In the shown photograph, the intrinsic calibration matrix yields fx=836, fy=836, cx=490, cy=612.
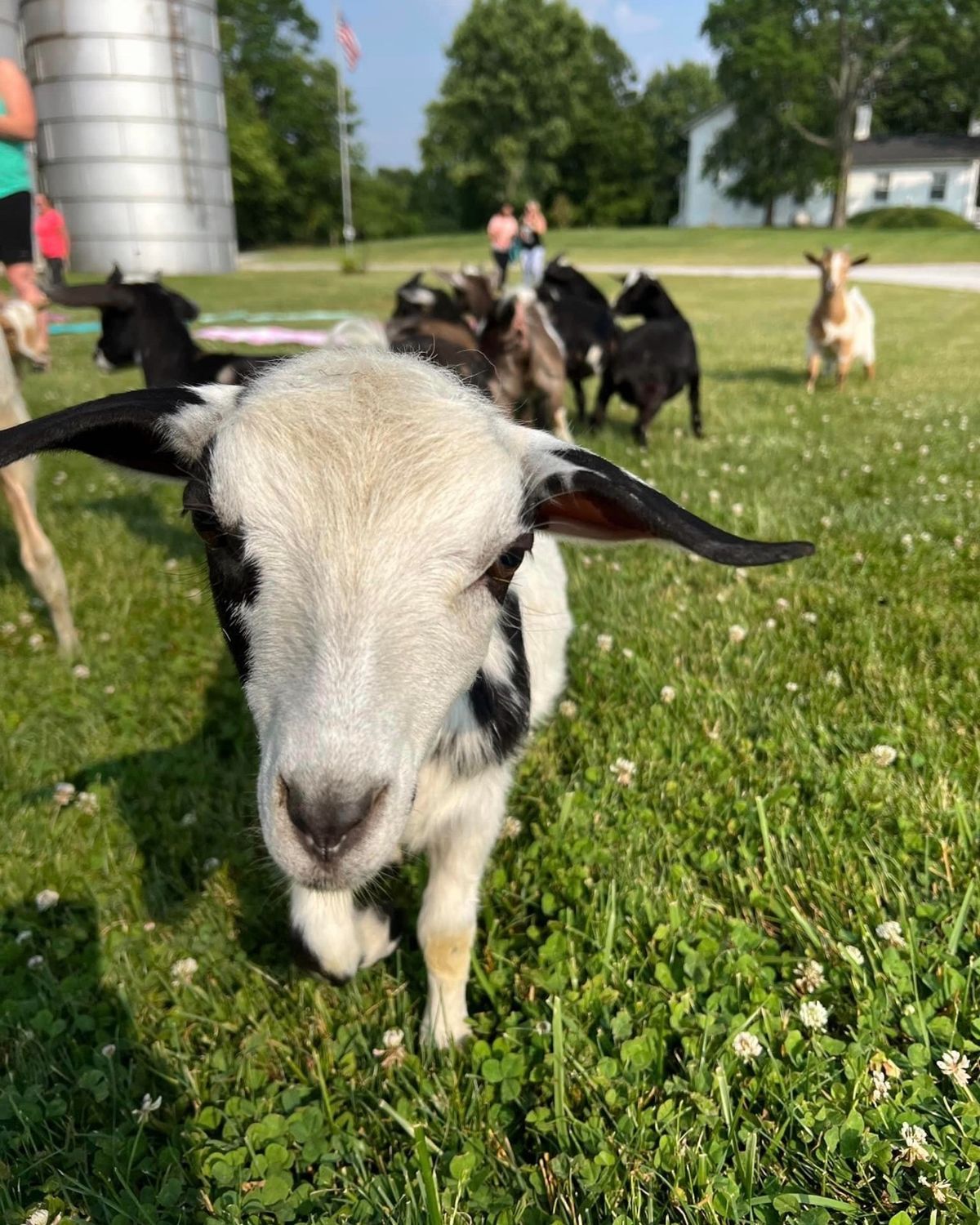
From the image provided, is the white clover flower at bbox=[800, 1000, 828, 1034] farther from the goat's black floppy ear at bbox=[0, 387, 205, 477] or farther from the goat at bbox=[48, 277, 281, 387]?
the goat at bbox=[48, 277, 281, 387]

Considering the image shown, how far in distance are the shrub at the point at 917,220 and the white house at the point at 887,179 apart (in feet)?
19.4

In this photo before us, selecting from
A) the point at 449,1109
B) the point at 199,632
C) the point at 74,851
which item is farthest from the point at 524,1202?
the point at 199,632

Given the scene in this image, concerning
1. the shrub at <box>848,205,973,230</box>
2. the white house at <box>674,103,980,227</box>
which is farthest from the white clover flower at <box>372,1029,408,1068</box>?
the white house at <box>674,103,980,227</box>

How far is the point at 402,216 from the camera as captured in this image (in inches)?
3642

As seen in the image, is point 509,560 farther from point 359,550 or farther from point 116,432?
point 116,432

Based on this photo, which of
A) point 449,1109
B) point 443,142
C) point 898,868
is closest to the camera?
point 449,1109

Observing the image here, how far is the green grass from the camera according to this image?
4316 cm

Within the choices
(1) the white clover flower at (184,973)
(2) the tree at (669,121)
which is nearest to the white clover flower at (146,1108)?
(1) the white clover flower at (184,973)

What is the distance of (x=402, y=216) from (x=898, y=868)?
3972 inches

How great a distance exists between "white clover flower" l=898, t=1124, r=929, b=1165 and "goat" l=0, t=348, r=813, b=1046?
1295 mm

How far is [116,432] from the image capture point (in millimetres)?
2049

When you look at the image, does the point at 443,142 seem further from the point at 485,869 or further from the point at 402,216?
the point at 485,869

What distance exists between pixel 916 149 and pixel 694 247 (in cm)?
3427

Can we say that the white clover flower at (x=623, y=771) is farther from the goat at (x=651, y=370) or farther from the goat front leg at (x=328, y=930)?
the goat at (x=651, y=370)
